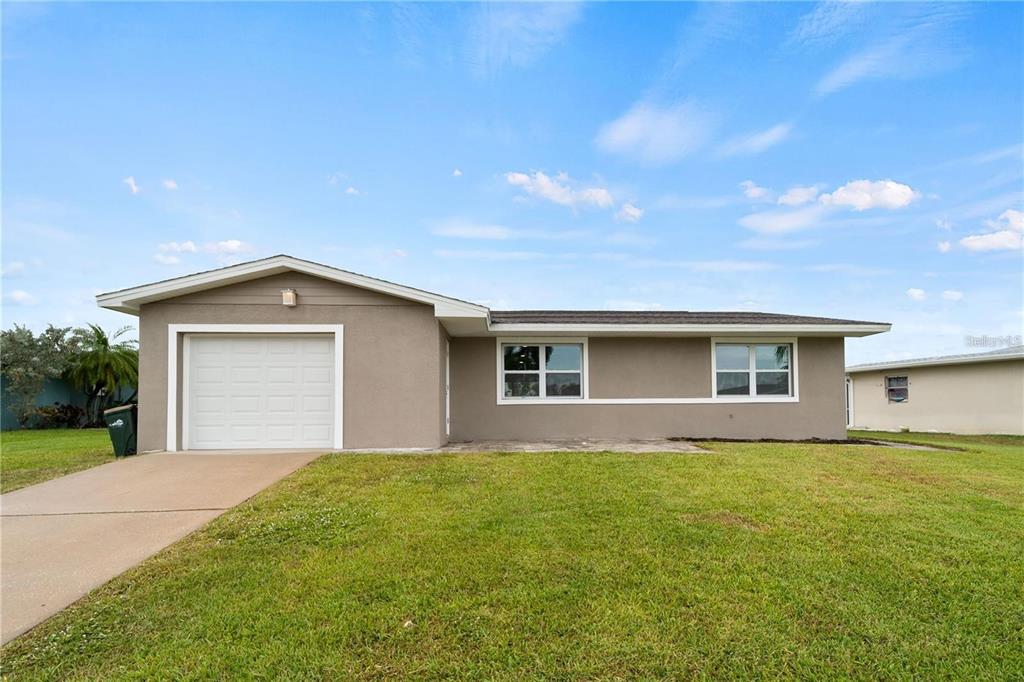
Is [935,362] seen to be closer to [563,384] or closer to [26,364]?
[563,384]

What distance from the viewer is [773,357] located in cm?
1181

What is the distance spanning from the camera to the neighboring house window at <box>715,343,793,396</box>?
1170 centimetres

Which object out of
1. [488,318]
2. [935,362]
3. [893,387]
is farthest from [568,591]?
[893,387]

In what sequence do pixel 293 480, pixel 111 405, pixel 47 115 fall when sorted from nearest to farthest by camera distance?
pixel 293 480 → pixel 47 115 → pixel 111 405

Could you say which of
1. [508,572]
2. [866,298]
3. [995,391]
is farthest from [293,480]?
[995,391]

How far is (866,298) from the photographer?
54.9 feet

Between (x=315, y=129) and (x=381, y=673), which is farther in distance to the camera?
(x=315, y=129)

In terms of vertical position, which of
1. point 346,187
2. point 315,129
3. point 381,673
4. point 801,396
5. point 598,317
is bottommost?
point 381,673

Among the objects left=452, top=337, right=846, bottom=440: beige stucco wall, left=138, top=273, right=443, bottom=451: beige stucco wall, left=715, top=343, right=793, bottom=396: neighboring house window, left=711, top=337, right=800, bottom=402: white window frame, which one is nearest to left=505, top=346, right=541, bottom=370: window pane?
left=452, top=337, right=846, bottom=440: beige stucco wall

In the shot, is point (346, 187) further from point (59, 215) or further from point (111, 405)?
point (111, 405)

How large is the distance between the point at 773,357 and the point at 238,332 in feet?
37.7

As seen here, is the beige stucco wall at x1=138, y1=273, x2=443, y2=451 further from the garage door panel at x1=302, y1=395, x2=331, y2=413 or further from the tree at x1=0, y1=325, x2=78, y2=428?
the tree at x1=0, y1=325, x2=78, y2=428

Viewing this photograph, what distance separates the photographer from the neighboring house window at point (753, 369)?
11695 mm

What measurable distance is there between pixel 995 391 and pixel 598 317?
14.8 metres
